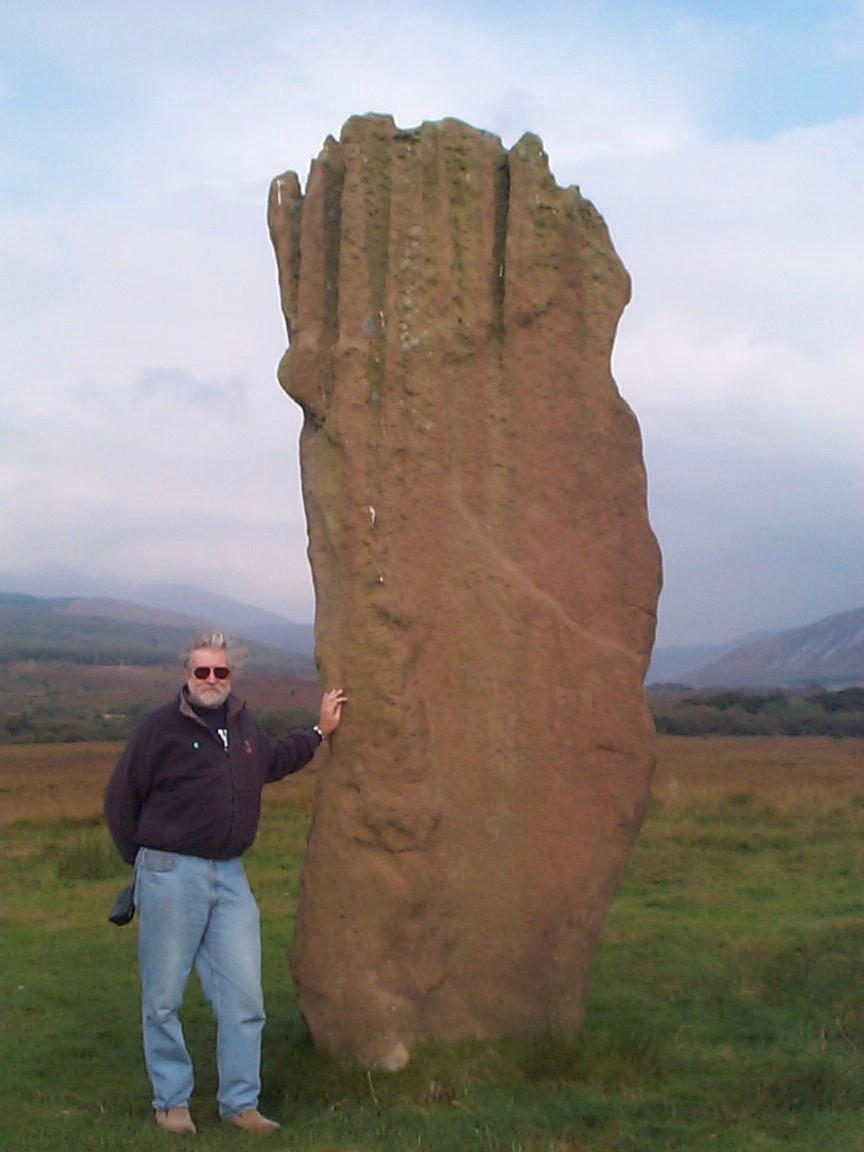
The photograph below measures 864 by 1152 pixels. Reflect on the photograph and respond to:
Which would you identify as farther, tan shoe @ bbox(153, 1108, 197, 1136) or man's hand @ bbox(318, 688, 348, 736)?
man's hand @ bbox(318, 688, 348, 736)

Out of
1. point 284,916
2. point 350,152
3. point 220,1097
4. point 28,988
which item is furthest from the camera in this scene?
point 284,916

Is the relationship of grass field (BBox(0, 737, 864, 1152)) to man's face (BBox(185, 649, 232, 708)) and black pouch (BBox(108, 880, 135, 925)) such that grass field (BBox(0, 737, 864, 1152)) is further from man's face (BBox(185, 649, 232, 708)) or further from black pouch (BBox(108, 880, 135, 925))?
man's face (BBox(185, 649, 232, 708))

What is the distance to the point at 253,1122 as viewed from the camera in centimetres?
573

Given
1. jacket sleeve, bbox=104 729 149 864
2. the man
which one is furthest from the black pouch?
jacket sleeve, bbox=104 729 149 864

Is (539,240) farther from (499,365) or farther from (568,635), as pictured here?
(568,635)

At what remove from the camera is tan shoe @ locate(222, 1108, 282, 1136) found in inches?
223

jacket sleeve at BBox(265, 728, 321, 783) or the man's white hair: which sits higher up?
the man's white hair

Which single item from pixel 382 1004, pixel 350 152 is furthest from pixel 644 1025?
pixel 350 152

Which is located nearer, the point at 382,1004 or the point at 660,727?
the point at 382,1004

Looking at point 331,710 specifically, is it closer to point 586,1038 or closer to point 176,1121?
point 176,1121

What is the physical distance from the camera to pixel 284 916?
10.8 m

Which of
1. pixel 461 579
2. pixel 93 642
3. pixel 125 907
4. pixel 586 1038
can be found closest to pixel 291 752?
pixel 125 907

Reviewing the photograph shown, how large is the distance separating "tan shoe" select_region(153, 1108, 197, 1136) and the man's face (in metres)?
1.80

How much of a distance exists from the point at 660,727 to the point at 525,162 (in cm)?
3711
